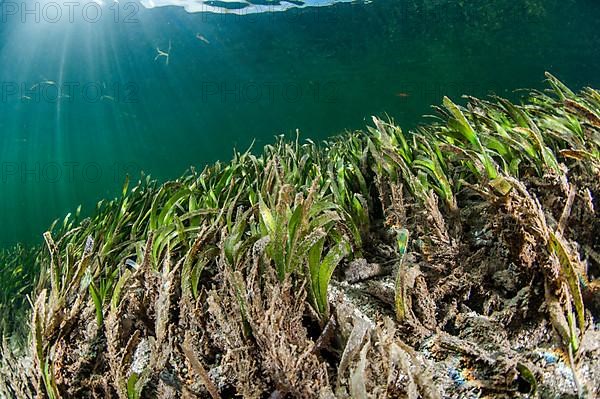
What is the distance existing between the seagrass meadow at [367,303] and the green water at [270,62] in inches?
343

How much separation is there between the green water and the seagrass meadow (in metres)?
8.71

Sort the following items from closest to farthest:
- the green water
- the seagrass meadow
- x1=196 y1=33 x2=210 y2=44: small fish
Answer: the seagrass meadow
the green water
x1=196 y1=33 x2=210 y2=44: small fish

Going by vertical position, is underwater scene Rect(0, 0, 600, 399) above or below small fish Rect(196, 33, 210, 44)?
below

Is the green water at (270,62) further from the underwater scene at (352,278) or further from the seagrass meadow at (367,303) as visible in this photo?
the seagrass meadow at (367,303)

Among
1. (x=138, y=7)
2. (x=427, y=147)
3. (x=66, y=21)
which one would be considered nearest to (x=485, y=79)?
(x=138, y=7)

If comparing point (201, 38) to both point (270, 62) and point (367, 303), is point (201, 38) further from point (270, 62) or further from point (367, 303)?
point (367, 303)

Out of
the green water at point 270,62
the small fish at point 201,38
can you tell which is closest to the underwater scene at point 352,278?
the green water at point 270,62

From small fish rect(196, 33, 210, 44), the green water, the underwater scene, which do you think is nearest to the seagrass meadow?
the underwater scene

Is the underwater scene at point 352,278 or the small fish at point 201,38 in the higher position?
the small fish at point 201,38

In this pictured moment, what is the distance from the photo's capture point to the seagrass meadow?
61.9 inches

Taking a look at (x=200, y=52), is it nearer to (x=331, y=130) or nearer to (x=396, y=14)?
(x=396, y=14)

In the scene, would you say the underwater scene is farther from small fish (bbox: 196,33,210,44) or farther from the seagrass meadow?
small fish (bbox: 196,33,210,44)

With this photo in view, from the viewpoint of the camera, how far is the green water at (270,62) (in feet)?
68.8

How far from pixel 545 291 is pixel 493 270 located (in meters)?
0.32
